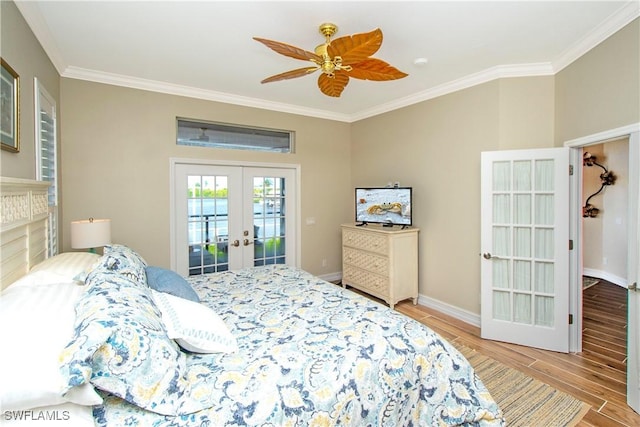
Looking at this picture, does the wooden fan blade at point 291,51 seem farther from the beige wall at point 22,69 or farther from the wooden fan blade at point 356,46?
the beige wall at point 22,69

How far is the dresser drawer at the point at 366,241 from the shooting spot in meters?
3.92

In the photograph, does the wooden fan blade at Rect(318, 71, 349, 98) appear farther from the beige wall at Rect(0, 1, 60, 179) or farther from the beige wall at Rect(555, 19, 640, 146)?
the beige wall at Rect(555, 19, 640, 146)

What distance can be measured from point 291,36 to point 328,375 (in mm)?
2455

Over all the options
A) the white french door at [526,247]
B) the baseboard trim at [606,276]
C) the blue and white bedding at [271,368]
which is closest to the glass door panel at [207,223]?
the blue and white bedding at [271,368]

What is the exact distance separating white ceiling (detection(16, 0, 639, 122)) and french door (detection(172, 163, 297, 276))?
112cm

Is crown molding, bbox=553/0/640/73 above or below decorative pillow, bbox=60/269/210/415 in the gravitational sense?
above

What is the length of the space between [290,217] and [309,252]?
628mm

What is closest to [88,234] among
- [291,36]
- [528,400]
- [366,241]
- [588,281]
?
[291,36]

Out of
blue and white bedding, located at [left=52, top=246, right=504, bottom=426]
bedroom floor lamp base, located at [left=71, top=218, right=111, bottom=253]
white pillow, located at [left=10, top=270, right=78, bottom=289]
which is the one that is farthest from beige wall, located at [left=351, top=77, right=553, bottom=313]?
white pillow, located at [left=10, top=270, right=78, bottom=289]

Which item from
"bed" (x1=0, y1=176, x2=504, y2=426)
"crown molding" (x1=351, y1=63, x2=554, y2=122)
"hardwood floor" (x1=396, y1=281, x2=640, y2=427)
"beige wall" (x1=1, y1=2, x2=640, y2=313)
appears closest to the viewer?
"bed" (x1=0, y1=176, x2=504, y2=426)

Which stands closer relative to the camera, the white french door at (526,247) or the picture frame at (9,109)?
the picture frame at (9,109)

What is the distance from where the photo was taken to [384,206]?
4184 mm

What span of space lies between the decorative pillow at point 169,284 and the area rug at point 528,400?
222 cm

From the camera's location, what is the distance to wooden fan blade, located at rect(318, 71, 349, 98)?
236 cm
